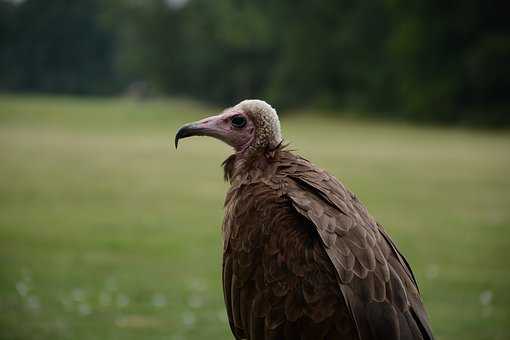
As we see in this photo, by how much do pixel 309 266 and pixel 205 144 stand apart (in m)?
29.2

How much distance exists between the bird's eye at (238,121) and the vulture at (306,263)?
6.4 inches

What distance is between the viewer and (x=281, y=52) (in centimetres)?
5750

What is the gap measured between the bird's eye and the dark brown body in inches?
13.4

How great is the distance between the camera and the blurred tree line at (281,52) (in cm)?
4728

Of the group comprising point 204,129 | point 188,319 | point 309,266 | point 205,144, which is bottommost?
point 188,319

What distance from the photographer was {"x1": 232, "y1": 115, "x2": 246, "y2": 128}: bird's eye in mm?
3960

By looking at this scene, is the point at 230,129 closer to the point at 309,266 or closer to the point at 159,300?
the point at 309,266

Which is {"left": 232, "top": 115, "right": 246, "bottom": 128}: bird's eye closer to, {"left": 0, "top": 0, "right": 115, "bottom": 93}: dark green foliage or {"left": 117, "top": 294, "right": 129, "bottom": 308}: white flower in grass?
{"left": 117, "top": 294, "right": 129, "bottom": 308}: white flower in grass

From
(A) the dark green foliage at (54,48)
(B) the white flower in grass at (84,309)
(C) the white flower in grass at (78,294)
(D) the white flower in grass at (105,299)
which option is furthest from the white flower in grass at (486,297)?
(A) the dark green foliage at (54,48)

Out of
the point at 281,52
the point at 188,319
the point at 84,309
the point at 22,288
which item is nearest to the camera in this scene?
the point at 188,319

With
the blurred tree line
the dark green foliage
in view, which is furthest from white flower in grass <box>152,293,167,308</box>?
the dark green foliage

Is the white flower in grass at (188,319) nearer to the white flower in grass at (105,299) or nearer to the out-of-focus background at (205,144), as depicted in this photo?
the out-of-focus background at (205,144)

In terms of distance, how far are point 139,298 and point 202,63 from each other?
54.8m

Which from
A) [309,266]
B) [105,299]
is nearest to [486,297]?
[105,299]
